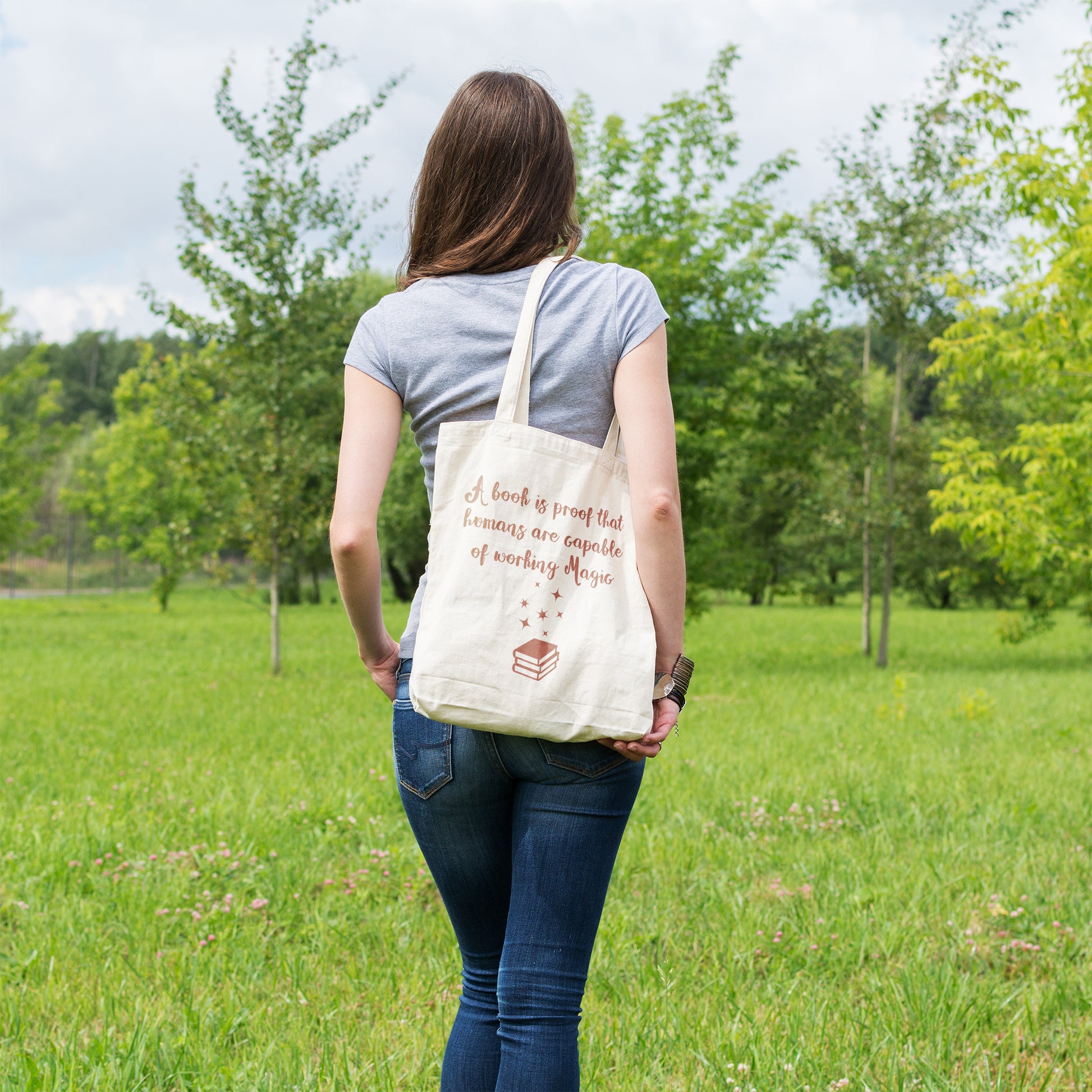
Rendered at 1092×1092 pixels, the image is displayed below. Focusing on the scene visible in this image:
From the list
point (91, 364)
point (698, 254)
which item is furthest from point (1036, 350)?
point (91, 364)

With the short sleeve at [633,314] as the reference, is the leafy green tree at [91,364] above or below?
above

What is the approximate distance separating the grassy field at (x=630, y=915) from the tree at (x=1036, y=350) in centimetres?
266

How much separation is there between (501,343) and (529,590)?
1.28ft

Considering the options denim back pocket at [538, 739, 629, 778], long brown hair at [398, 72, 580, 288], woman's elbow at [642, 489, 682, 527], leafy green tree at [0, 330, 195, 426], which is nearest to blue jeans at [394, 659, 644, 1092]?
denim back pocket at [538, 739, 629, 778]

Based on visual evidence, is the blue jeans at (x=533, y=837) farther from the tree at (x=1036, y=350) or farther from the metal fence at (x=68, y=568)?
the metal fence at (x=68, y=568)

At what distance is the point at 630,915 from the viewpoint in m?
3.77

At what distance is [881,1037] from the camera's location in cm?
274

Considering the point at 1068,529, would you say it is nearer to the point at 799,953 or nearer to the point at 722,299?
the point at 722,299

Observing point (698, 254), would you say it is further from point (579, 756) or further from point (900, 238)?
point (579, 756)

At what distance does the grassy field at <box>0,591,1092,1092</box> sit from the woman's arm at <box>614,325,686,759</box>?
5.06 feet

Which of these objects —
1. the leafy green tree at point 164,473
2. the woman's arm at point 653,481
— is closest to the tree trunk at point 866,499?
the leafy green tree at point 164,473

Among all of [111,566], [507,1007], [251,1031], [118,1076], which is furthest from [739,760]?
[111,566]

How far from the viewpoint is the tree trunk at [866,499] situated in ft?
50.1

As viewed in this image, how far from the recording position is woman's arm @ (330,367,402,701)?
62.5 inches
